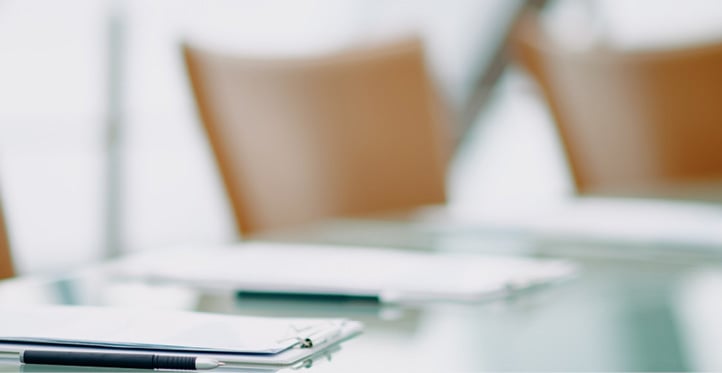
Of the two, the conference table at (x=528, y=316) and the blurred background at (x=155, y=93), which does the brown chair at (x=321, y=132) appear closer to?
the conference table at (x=528, y=316)

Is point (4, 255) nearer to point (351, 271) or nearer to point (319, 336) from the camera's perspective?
point (351, 271)

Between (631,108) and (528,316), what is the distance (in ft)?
4.85

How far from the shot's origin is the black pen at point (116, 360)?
1.61 ft

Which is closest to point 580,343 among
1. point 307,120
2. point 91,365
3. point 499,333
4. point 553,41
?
point 499,333

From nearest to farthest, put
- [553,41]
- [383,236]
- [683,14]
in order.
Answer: [383,236], [553,41], [683,14]

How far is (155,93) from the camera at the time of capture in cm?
391

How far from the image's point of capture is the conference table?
0.53 metres

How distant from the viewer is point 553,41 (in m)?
1.99

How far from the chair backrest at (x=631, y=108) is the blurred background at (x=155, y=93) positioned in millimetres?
801

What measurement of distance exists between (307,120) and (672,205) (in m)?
0.58

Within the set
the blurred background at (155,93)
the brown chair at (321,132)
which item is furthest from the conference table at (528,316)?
the blurred background at (155,93)

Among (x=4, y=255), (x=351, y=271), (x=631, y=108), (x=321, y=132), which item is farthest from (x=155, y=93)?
(x=351, y=271)

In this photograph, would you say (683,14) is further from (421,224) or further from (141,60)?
(421,224)

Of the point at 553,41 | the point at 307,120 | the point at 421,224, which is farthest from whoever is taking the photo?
the point at 553,41
